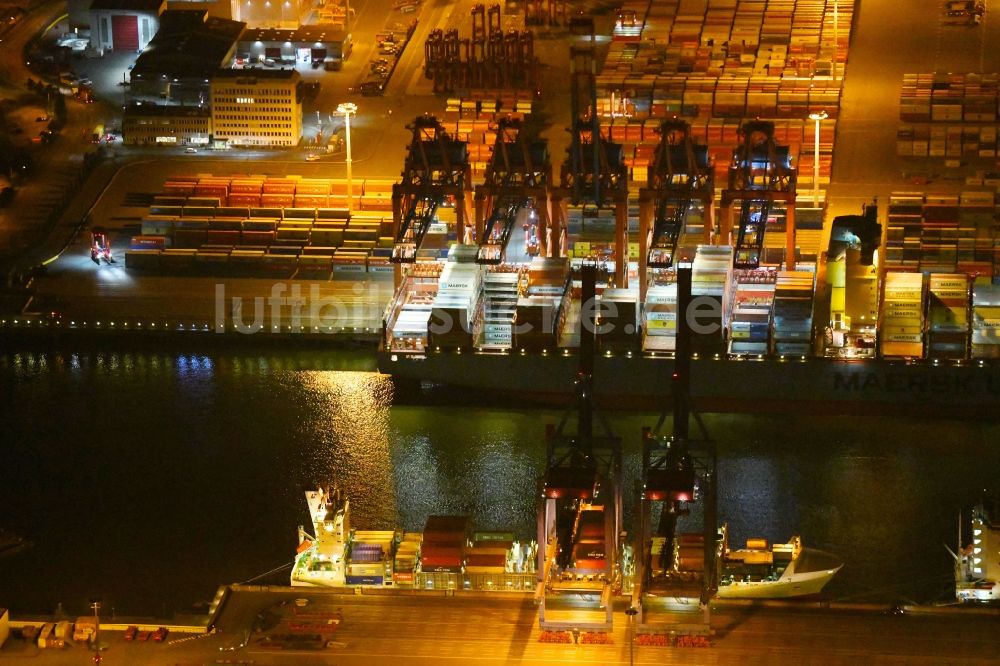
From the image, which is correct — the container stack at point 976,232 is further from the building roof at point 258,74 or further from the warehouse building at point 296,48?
the warehouse building at point 296,48

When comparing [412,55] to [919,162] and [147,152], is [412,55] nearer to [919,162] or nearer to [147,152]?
[147,152]

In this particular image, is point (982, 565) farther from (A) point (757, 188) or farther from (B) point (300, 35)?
(B) point (300, 35)

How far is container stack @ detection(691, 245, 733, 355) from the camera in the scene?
95.5 metres

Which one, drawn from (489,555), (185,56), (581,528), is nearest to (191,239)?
(185,56)

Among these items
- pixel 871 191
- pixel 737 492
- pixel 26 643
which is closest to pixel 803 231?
pixel 871 191

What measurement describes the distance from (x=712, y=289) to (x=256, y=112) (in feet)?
102

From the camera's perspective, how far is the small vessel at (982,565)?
7406 centimetres

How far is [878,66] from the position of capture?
125 metres

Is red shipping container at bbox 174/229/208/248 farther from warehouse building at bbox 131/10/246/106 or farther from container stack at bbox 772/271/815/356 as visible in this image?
container stack at bbox 772/271/815/356

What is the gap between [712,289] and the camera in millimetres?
98250

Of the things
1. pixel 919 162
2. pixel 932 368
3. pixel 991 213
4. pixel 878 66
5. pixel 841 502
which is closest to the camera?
pixel 841 502

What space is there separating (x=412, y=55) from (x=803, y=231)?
29203 mm

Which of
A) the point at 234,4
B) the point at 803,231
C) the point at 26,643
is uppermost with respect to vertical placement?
the point at 234,4

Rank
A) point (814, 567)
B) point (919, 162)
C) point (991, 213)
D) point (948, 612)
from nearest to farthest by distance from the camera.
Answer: point (948, 612)
point (814, 567)
point (991, 213)
point (919, 162)
